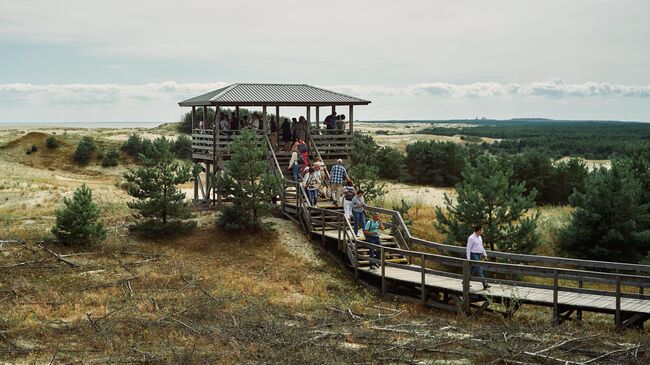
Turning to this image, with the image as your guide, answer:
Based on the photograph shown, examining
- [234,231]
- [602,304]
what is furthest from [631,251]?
[234,231]

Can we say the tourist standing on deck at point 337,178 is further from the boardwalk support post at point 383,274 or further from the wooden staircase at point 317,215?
the boardwalk support post at point 383,274

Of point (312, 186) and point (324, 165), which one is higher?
point (324, 165)

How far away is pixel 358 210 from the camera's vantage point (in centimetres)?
2220

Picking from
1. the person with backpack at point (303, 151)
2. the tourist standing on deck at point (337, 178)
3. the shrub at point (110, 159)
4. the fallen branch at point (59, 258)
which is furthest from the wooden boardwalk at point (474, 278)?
the shrub at point (110, 159)

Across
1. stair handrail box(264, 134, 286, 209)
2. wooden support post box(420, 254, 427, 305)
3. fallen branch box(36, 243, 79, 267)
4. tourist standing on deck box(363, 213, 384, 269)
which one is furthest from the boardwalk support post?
fallen branch box(36, 243, 79, 267)

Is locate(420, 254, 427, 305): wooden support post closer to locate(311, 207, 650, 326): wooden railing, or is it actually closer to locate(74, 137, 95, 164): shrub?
locate(311, 207, 650, 326): wooden railing

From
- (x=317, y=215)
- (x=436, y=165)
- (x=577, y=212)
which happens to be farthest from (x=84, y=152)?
(x=577, y=212)

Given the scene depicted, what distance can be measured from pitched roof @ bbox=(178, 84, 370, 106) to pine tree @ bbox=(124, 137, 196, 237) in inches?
135

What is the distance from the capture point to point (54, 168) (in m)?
56.4

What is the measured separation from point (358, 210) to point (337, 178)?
3306 millimetres

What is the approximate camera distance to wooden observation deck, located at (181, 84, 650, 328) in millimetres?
15555

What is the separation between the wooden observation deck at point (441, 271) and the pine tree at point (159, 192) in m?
3.48

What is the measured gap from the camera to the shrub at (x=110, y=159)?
57.7 metres

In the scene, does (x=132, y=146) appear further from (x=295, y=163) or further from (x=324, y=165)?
(x=295, y=163)
